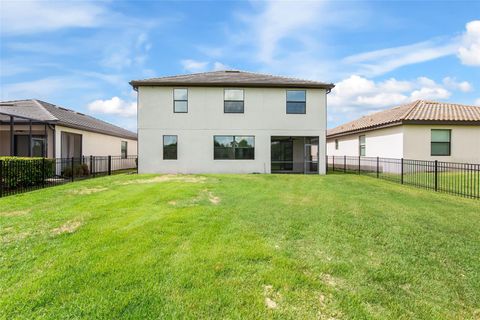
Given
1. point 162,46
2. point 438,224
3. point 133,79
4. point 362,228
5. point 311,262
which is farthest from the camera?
→ point 133,79

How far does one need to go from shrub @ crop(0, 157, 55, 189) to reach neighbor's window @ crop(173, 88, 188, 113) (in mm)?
7507

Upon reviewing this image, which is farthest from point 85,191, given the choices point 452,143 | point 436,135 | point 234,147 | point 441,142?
point 452,143

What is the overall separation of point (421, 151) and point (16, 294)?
20.2 metres

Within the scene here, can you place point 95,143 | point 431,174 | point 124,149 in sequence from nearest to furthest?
point 431,174
point 95,143
point 124,149

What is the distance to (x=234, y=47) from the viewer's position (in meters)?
16.4

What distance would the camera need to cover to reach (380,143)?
794 inches

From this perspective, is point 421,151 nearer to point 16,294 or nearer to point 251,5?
point 251,5

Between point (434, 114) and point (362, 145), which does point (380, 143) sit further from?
point (434, 114)

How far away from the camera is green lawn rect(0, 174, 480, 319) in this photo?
3096 mm

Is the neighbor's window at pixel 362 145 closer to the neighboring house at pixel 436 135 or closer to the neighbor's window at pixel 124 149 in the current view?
the neighboring house at pixel 436 135

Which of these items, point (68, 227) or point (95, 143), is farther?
point (95, 143)

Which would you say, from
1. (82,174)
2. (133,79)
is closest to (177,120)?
(133,79)

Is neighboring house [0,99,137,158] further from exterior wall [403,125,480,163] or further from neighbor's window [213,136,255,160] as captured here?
exterior wall [403,125,480,163]

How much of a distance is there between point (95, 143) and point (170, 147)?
7.58 m
